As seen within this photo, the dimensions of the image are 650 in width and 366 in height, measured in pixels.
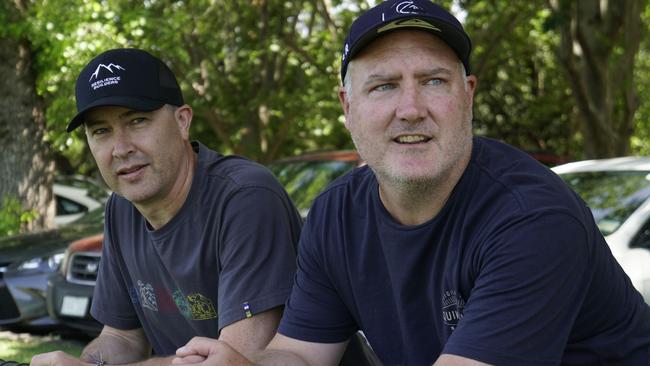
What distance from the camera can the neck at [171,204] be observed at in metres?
3.10

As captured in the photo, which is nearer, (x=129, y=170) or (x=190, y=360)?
(x=190, y=360)

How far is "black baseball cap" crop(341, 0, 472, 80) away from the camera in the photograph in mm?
2283

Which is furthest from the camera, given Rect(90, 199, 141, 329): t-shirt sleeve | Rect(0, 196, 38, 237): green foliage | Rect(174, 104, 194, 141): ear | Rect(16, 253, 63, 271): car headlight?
Rect(0, 196, 38, 237): green foliage

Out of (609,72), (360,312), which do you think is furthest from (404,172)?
(609,72)

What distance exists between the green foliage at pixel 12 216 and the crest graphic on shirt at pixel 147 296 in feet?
26.6

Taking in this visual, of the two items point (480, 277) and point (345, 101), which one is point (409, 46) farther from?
point (480, 277)

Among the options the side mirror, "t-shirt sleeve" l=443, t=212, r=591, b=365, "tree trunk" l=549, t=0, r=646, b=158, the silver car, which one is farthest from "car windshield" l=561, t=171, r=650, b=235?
"tree trunk" l=549, t=0, r=646, b=158

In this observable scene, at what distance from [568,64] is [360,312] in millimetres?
11029

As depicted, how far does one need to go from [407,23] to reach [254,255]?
36.6 inches

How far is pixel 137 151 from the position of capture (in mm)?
3092

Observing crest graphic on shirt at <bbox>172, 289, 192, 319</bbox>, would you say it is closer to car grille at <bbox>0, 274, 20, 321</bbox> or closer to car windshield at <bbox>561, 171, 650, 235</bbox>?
car windshield at <bbox>561, 171, 650, 235</bbox>

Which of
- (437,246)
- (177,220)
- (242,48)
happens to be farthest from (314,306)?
(242,48)

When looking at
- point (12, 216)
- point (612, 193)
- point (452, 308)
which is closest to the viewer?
point (452, 308)

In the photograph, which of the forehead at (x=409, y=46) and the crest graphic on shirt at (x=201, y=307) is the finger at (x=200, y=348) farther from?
the forehead at (x=409, y=46)
